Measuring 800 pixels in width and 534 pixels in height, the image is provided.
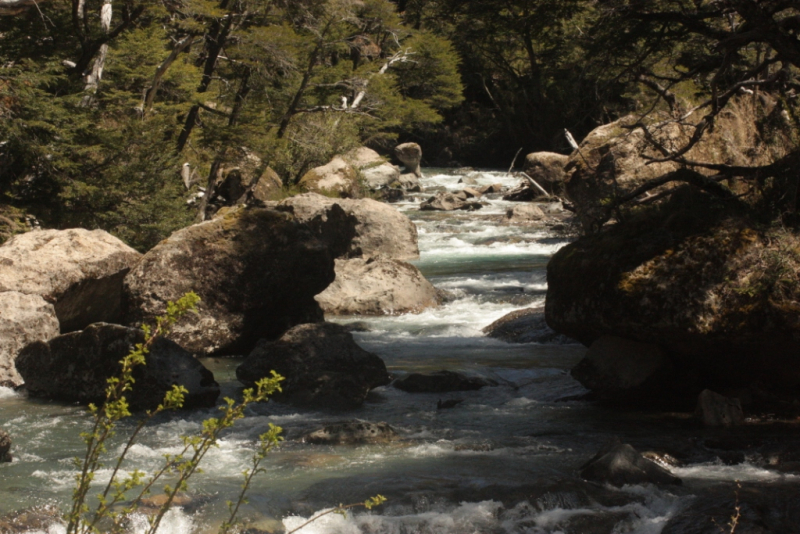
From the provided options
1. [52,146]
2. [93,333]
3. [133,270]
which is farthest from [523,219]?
[93,333]

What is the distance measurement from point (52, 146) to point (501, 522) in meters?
10.3

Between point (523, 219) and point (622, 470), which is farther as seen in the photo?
point (523, 219)

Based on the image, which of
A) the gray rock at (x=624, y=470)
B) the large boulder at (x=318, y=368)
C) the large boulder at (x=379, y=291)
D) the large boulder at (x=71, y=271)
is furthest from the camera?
the large boulder at (x=379, y=291)

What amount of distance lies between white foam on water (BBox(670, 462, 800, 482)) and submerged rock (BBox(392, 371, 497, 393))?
265cm

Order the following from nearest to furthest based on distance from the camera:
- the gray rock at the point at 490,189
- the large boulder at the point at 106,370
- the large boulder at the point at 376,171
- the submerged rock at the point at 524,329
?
1. the large boulder at the point at 106,370
2. the submerged rock at the point at 524,329
3. the large boulder at the point at 376,171
4. the gray rock at the point at 490,189

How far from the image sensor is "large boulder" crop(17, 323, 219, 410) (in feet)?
23.5

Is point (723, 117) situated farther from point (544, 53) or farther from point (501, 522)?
point (544, 53)

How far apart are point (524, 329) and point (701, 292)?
407 cm

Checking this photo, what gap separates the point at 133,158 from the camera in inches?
546

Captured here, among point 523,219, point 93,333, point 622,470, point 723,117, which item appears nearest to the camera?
point 622,470

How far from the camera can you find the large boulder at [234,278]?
9188 millimetres

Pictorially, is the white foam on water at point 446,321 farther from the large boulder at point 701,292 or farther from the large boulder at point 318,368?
the large boulder at point 701,292

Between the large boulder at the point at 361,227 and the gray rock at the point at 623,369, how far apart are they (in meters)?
8.11

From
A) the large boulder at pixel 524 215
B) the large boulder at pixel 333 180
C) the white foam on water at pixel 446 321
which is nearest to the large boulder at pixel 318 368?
the white foam on water at pixel 446 321
